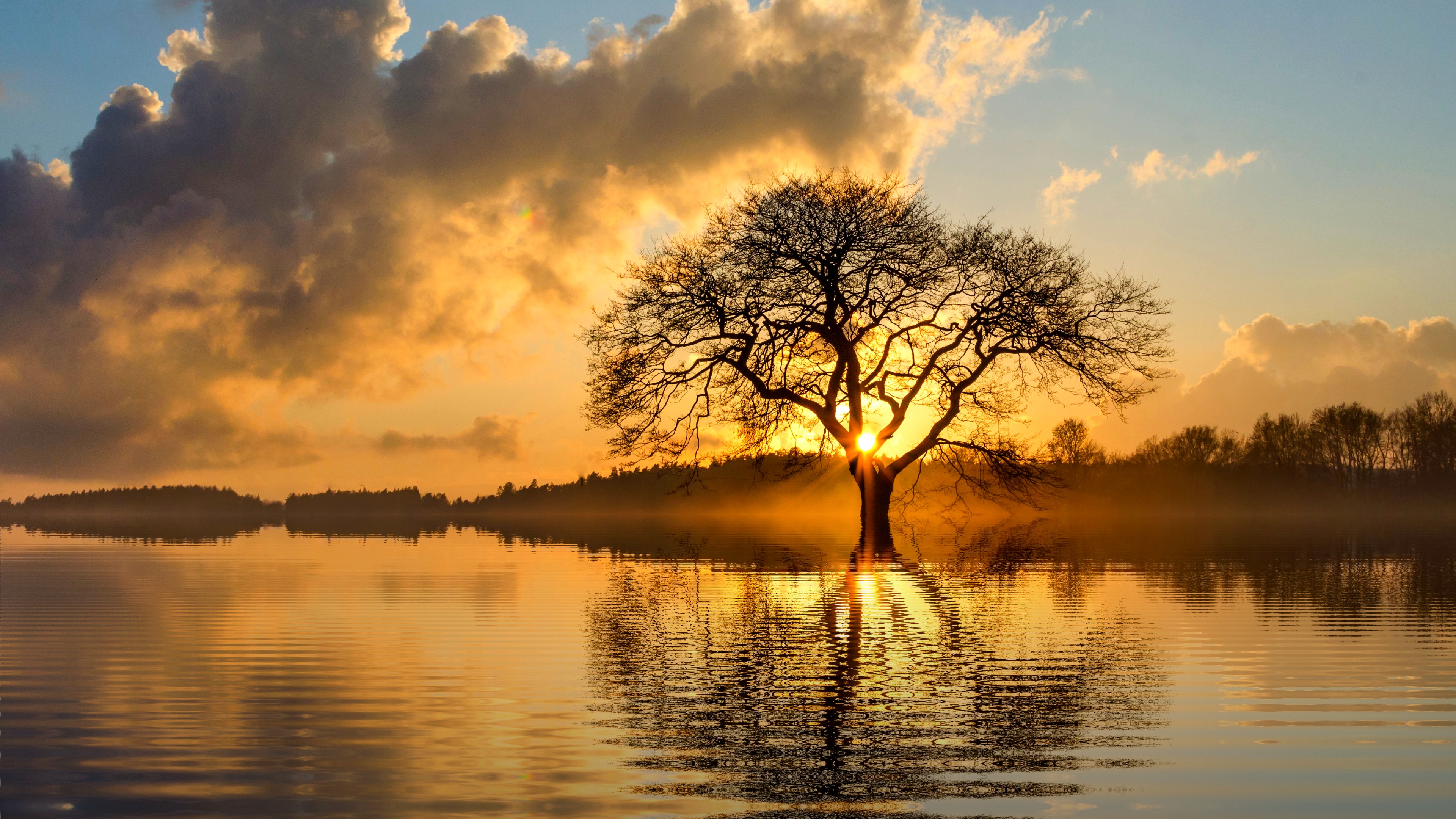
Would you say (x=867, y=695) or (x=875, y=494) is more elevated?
(x=875, y=494)

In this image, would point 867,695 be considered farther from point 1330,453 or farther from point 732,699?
point 1330,453

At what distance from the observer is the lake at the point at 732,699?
19.3ft

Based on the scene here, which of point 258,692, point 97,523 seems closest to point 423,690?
point 258,692

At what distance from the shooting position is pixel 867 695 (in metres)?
8.39

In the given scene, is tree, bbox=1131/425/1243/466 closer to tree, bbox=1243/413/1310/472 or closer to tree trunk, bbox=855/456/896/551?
tree, bbox=1243/413/1310/472

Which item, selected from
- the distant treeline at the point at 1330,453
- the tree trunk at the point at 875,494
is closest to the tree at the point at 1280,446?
the distant treeline at the point at 1330,453

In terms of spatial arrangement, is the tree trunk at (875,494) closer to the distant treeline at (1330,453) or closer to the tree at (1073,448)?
the tree at (1073,448)

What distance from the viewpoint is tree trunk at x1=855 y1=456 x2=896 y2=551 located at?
113 feet

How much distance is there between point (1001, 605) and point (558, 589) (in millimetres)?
8172

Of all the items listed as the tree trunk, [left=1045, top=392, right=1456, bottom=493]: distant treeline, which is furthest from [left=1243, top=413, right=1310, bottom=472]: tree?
the tree trunk

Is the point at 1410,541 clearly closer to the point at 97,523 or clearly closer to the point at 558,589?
the point at 558,589

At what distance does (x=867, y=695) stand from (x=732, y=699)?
3.83 feet

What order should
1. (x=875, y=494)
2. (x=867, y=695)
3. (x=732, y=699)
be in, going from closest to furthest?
(x=732, y=699)
(x=867, y=695)
(x=875, y=494)

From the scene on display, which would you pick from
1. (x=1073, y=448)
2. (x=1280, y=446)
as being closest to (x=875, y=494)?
(x=1073, y=448)
